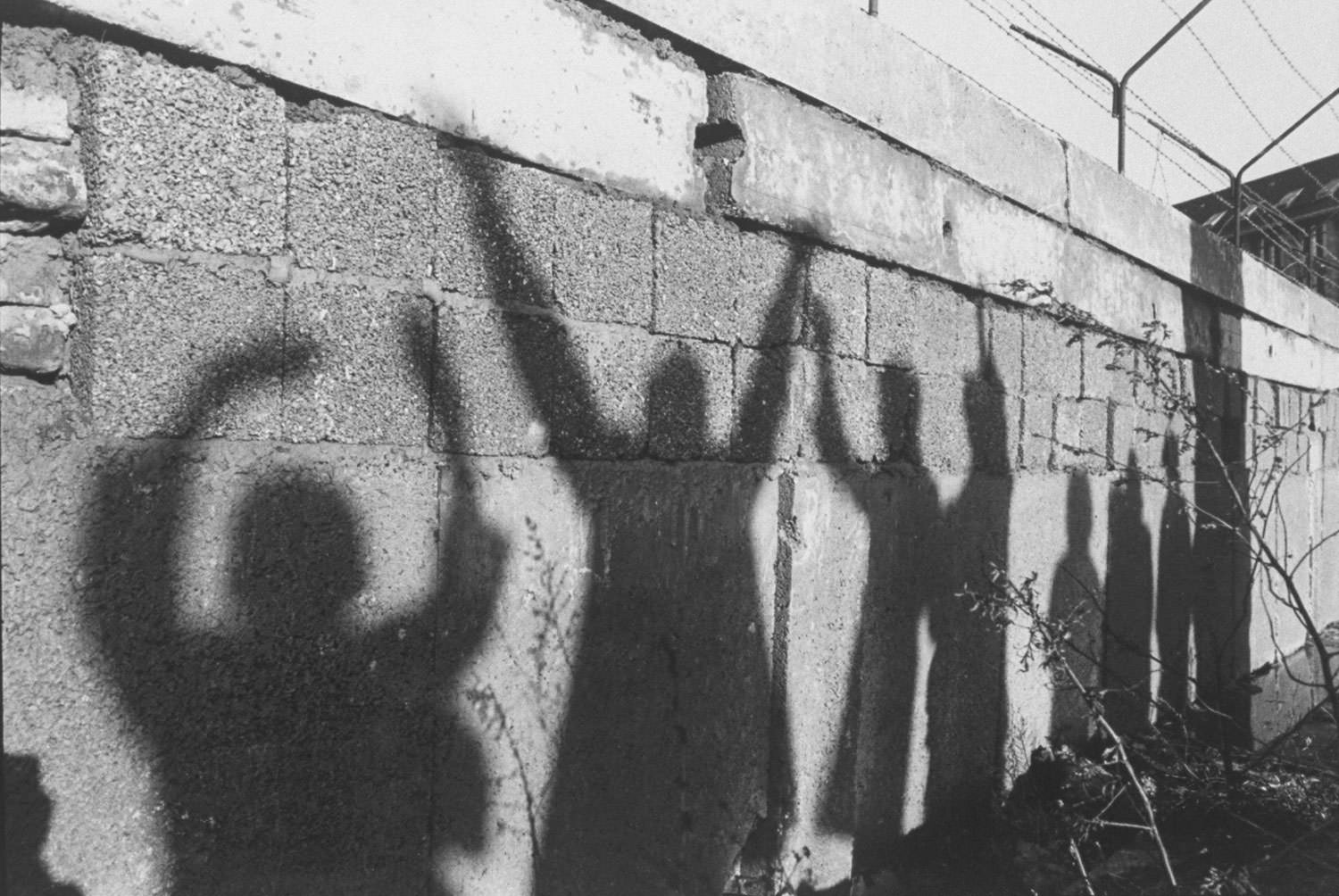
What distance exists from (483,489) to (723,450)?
70 cm

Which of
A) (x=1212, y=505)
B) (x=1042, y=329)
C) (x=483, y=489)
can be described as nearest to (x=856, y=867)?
(x=483, y=489)

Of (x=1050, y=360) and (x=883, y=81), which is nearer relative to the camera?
(x=883, y=81)

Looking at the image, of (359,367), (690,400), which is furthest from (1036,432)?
(359,367)

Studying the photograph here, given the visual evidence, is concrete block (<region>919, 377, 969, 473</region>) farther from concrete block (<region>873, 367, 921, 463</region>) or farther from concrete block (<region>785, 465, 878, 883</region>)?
concrete block (<region>785, 465, 878, 883</region>)

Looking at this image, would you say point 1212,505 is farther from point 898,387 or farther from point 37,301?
point 37,301

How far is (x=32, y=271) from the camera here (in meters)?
1.60

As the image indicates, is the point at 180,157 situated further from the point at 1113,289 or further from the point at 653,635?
the point at 1113,289

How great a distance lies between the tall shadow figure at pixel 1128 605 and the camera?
4586 millimetres

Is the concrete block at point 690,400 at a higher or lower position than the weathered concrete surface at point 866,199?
lower

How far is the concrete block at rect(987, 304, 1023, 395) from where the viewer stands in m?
3.77

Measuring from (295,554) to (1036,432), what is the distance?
2.81 metres

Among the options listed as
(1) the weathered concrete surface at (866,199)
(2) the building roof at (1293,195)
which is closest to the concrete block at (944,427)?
(1) the weathered concrete surface at (866,199)

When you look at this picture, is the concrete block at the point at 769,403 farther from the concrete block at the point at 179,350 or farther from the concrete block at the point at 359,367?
the concrete block at the point at 179,350

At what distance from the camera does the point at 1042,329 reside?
4.05m
